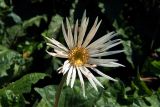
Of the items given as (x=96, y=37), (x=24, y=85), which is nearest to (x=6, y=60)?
(x=24, y=85)

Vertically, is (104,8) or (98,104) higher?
(104,8)

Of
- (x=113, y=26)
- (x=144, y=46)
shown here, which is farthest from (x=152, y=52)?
(x=113, y=26)

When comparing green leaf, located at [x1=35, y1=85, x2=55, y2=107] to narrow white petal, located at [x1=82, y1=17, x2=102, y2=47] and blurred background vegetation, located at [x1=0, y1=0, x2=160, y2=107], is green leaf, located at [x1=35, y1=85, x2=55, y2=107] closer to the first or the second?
blurred background vegetation, located at [x1=0, y1=0, x2=160, y2=107]

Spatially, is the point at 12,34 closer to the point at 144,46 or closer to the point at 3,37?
A: the point at 3,37

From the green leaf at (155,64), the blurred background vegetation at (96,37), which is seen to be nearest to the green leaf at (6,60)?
the blurred background vegetation at (96,37)

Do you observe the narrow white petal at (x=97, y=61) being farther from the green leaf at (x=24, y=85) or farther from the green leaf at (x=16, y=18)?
the green leaf at (x=16, y=18)

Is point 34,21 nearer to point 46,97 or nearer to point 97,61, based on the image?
point 46,97
